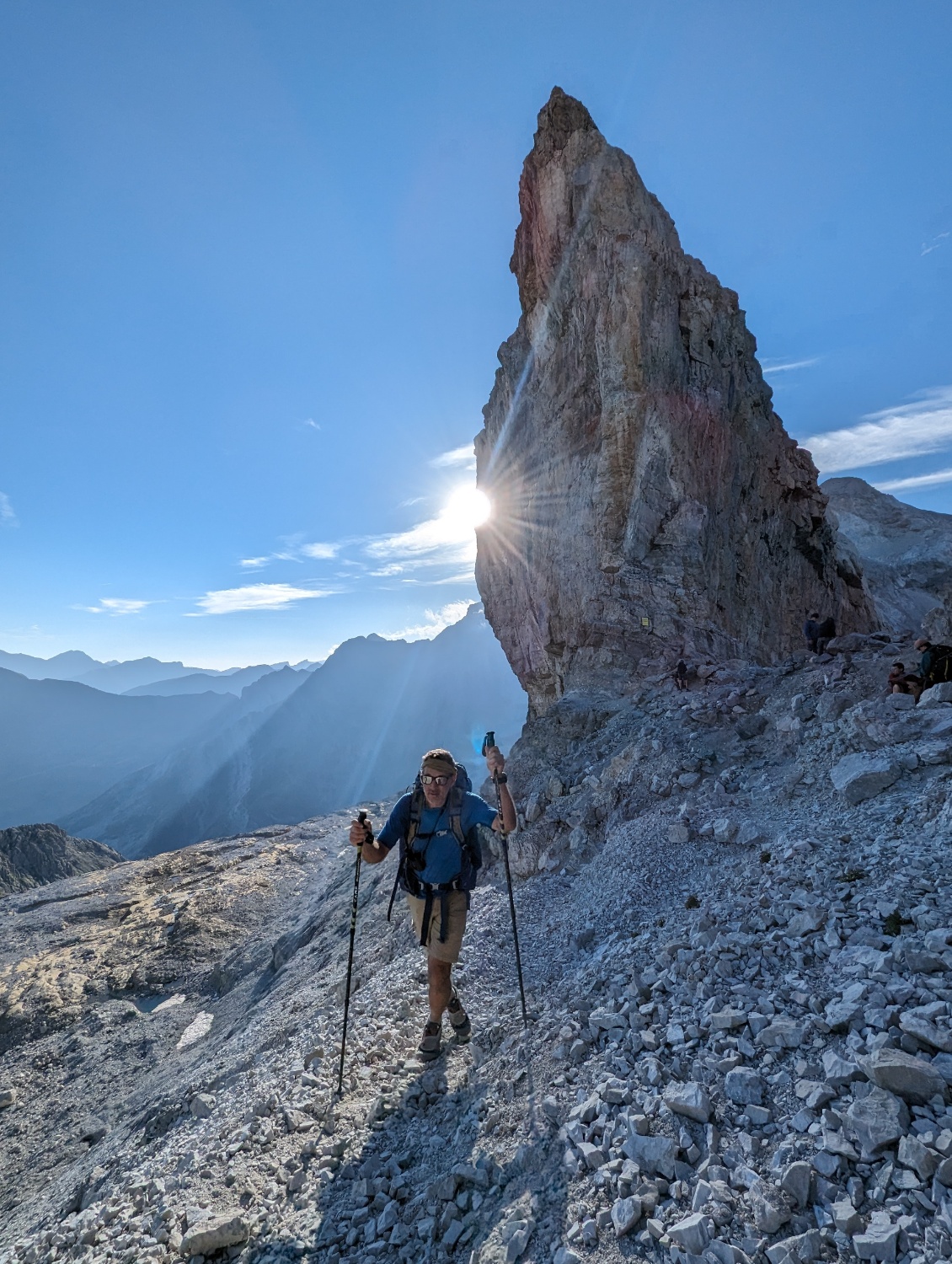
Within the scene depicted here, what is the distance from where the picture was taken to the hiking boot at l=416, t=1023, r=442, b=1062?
620 cm

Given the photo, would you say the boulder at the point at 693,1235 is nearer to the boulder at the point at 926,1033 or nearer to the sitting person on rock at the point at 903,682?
the boulder at the point at 926,1033

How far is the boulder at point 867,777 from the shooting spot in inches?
291

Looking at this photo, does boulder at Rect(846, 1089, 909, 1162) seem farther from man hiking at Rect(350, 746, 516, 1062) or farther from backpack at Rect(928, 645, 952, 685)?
backpack at Rect(928, 645, 952, 685)

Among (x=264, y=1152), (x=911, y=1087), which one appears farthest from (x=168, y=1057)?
(x=911, y=1087)

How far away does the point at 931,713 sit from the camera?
7.99 meters

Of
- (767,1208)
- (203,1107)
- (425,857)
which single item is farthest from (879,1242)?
(203,1107)

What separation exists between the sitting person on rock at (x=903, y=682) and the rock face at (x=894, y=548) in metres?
25.2

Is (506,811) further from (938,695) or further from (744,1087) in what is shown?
(938,695)

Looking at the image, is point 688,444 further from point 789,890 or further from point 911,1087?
point 911,1087

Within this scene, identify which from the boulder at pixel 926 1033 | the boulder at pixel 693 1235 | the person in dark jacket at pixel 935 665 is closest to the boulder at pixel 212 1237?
the boulder at pixel 693 1235

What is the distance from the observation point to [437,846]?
5996 millimetres

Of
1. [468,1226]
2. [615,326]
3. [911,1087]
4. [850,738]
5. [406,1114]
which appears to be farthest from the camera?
[615,326]

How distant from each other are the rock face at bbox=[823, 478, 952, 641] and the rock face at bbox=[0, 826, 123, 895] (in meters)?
77.0

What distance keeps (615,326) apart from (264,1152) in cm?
2257
